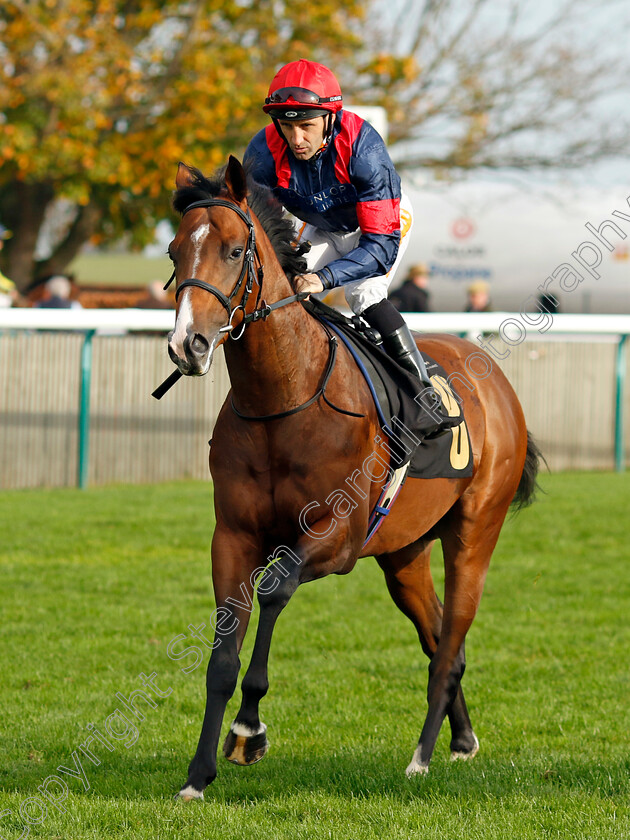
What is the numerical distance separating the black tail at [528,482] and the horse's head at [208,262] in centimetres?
241

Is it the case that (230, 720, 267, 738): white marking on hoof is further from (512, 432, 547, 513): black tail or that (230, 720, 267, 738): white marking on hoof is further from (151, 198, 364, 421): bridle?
(512, 432, 547, 513): black tail

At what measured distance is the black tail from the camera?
547cm

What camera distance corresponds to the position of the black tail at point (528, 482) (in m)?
5.47

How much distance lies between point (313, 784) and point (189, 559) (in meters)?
4.80

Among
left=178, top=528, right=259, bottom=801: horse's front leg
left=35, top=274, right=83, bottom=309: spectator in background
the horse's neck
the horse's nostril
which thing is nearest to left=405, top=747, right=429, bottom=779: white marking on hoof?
left=178, top=528, right=259, bottom=801: horse's front leg

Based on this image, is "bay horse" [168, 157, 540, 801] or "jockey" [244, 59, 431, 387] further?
"jockey" [244, 59, 431, 387]

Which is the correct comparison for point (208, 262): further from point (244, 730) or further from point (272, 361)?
point (244, 730)

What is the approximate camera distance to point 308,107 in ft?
12.8

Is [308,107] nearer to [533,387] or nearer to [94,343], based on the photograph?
[94,343]

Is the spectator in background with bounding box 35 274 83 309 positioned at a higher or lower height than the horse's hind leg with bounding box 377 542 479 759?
higher

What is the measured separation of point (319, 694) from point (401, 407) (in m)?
1.85

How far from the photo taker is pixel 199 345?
10.6ft

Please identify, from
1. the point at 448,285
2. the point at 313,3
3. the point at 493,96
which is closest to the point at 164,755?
the point at 313,3

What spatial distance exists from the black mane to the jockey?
8 centimetres
